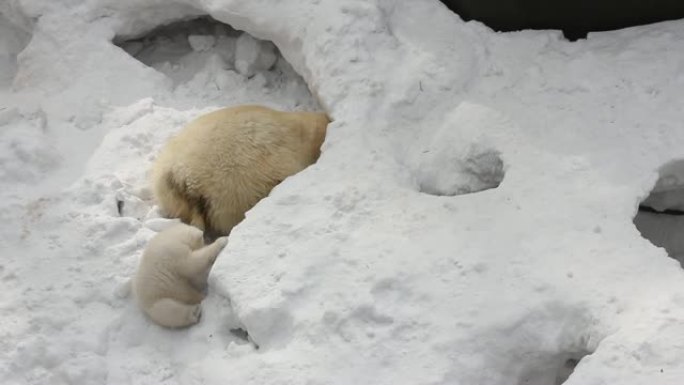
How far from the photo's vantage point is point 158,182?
296 centimetres

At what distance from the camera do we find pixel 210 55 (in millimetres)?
3709

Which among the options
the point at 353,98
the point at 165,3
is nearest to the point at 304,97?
the point at 353,98

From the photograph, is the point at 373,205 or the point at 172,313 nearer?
the point at 172,313

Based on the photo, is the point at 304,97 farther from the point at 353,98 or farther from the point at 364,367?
the point at 364,367

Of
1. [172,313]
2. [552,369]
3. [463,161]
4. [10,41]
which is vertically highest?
[463,161]

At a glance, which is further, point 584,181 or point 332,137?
Answer: point 332,137

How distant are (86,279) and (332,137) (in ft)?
3.16

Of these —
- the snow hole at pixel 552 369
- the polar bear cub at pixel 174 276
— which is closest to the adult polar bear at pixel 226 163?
the polar bear cub at pixel 174 276

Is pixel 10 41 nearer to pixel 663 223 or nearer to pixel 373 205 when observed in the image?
pixel 373 205

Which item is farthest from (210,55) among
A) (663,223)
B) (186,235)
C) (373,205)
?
(663,223)

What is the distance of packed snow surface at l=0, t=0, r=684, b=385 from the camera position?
92.7 inches

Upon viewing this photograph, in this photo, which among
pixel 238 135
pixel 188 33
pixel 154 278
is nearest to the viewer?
pixel 154 278

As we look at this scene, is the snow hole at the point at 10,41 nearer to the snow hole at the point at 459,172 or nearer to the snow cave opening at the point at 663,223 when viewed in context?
the snow hole at the point at 459,172

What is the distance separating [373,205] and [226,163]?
539mm
